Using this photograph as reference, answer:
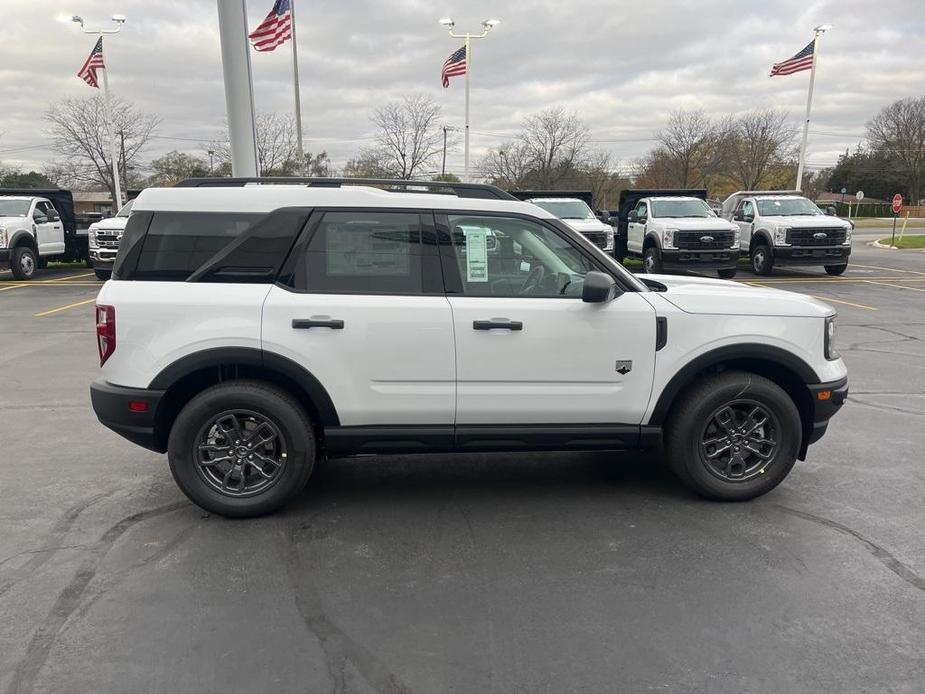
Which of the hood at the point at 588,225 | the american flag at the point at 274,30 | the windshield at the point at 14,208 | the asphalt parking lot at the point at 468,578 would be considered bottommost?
the asphalt parking lot at the point at 468,578

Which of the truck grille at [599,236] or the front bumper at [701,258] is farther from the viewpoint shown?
the truck grille at [599,236]

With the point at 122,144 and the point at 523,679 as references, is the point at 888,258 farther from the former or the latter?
the point at 122,144

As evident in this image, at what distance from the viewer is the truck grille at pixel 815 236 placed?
16.9m

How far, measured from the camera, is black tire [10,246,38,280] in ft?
54.3

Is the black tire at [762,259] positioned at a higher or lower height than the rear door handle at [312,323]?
lower

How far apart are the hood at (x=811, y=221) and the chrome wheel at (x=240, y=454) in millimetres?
16312

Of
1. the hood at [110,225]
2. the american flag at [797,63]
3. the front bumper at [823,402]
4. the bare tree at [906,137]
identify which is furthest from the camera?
the bare tree at [906,137]

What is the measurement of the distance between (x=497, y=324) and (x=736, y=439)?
5.49 ft

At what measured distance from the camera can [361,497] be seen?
4.39 metres

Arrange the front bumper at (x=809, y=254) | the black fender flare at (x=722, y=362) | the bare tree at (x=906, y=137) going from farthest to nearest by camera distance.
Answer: the bare tree at (x=906, y=137), the front bumper at (x=809, y=254), the black fender flare at (x=722, y=362)

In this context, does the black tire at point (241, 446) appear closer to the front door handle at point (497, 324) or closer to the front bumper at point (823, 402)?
the front door handle at point (497, 324)

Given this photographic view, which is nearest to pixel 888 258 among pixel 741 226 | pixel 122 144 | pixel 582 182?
pixel 741 226

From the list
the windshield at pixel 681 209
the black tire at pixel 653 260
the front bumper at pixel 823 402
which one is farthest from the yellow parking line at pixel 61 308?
the windshield at pixel 681 209

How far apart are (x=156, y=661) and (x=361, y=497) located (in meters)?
1.76
